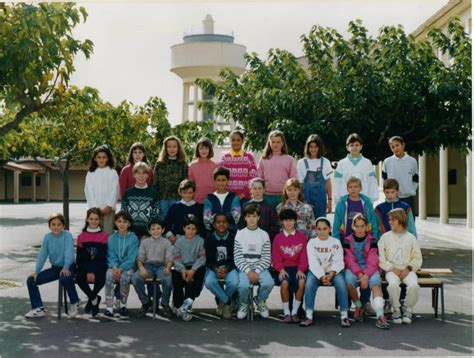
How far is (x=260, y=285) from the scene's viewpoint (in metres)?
7.70

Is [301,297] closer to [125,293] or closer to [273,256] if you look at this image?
[273,256]

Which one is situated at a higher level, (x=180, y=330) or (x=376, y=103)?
(x=376, y=103)

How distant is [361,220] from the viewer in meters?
7.82

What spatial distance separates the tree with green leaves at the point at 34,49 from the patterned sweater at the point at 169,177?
2191 millimetres

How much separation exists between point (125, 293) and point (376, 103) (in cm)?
885

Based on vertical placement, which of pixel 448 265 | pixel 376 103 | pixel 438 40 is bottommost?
pixel 448 265

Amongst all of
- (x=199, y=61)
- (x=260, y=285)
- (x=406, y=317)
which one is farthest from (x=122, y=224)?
(x=199, y=61)

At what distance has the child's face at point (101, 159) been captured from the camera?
889 cm

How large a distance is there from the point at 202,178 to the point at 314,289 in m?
2.34

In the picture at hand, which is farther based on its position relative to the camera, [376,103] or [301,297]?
[376,103]

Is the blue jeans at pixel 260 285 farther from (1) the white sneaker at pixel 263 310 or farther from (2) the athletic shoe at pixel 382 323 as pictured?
(2) the athletic shoe at pixel 382 323

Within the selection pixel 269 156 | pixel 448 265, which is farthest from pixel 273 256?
pixel 448 265

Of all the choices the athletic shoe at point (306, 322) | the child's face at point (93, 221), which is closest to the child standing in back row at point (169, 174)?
the child's face at point (93, 221)

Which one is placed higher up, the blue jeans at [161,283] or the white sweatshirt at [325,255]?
the white sweatshirt at [325,255]
